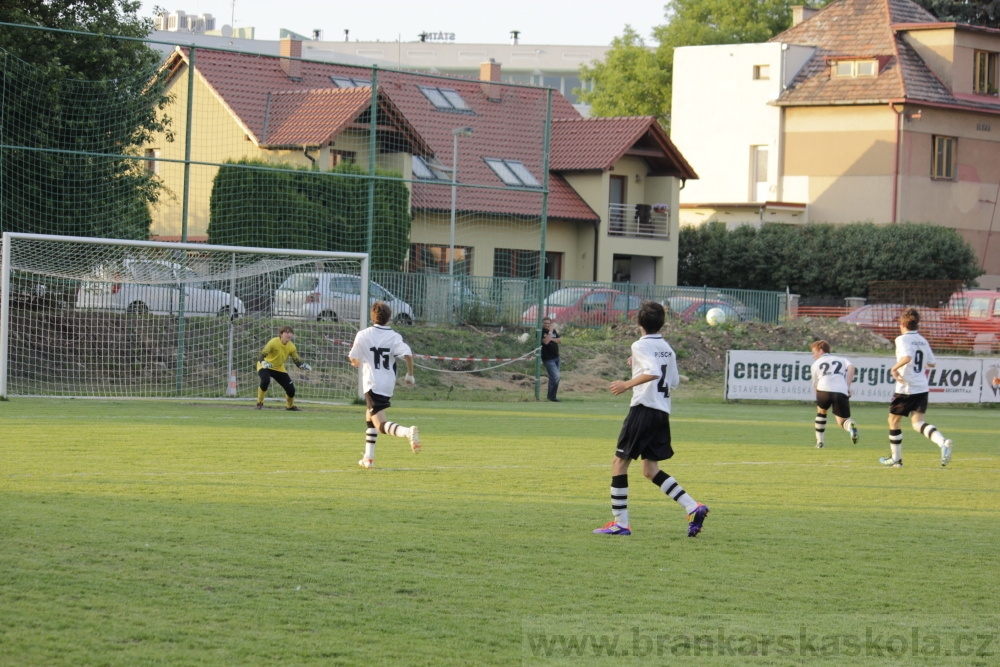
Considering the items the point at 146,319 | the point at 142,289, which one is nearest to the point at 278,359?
the point at 142,289

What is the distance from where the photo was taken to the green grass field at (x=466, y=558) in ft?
20.8

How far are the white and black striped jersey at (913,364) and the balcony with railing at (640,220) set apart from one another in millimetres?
33475

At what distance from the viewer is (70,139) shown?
22719 millimetres

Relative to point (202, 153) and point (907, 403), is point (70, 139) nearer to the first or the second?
point (202, 153)

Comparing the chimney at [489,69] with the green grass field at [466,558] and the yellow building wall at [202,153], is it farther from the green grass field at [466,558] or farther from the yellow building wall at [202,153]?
the green grass field at [466,558]

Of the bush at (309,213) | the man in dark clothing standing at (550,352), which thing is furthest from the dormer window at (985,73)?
the bush at (309,213)

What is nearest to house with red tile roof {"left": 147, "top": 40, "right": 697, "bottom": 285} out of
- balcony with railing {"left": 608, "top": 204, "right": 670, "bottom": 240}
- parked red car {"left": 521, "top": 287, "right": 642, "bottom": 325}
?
parked red car {"left": 521, "top": 287, "right": 642, "bottom": 325}

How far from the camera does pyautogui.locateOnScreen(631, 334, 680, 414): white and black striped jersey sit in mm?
9523

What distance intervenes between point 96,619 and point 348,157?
20.9 m

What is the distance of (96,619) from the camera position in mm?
6387

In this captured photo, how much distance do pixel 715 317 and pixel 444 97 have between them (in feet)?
39.9

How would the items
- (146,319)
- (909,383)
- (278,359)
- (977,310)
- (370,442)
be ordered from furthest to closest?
(977,310)
(146,319)
(278,359)
(909,383)
(370,442)

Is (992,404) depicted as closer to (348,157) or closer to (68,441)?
(348,157)

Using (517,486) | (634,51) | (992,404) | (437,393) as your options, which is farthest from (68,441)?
(634,51)
